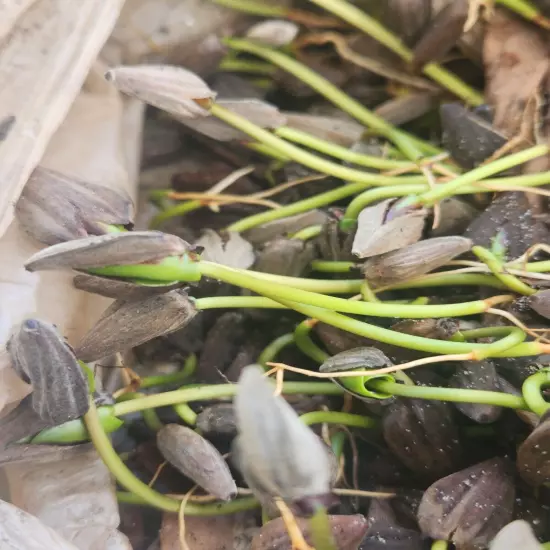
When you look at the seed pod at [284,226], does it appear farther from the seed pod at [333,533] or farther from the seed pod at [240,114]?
the seed pod at [333,533]

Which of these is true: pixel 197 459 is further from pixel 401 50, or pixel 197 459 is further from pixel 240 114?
pixel 401 50

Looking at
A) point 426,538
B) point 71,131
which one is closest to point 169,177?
point 71,131

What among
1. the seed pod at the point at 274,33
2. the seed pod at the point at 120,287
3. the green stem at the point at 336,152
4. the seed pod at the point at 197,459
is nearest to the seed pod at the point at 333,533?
the seed pod at the point at 197,459

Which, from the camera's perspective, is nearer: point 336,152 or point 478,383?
point 478,383

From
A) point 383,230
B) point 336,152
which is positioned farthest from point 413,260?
point 336,152

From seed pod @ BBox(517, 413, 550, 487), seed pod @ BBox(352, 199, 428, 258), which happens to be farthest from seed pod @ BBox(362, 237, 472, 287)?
seed pod @ BBox(517, 413, 550, 487)

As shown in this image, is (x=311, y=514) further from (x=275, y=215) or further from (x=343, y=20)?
(x=343, y=20)

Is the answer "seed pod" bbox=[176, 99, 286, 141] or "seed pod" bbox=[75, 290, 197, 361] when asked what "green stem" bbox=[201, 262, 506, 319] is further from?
"seed pod" bbox=[176, 99, 286, 141]
